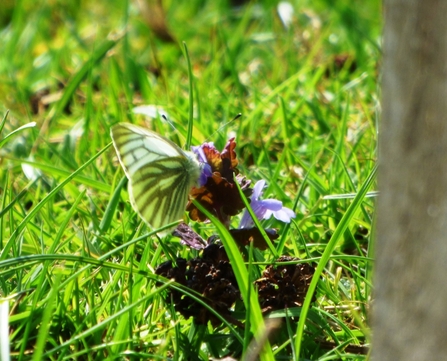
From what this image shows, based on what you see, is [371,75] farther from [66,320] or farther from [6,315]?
[6,315]

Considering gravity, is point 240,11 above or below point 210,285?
above

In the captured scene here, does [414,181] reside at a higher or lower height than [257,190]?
higher

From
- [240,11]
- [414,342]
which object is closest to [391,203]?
[414,342]

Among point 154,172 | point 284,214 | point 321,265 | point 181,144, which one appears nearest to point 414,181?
point 321,265

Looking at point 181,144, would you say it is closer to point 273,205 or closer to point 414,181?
point 273,205

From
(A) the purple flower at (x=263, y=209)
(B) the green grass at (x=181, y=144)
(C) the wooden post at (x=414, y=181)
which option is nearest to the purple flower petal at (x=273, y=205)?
(A) the purple flower at (x=263, y=209)

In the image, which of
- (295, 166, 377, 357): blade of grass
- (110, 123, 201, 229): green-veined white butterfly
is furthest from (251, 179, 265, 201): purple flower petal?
(295, 166, 377, 357): blade of grass

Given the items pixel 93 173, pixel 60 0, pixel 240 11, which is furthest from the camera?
pixel 60 0
